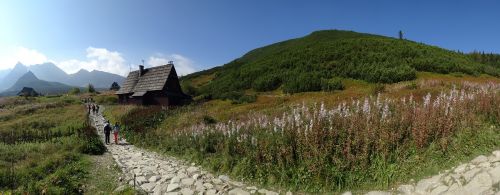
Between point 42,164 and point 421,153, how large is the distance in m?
13.4

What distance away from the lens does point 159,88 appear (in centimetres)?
4794

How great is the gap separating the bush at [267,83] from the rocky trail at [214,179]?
36.4 m

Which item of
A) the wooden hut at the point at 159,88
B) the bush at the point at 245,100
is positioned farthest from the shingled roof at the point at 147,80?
the bush at the point at 245,100

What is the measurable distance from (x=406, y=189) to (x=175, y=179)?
6.62m

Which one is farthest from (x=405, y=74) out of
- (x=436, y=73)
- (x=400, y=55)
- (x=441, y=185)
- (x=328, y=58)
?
(x=441, y=185)

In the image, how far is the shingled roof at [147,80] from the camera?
49062mm

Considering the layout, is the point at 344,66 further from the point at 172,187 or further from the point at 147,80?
the point at 172,187

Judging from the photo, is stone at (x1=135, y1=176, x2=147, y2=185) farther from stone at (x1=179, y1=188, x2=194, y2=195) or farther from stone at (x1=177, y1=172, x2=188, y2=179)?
stone at (x1=179, y1=188, x2=194, y2=195)

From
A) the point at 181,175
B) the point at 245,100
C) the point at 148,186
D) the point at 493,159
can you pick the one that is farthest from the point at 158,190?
the point at 245,100

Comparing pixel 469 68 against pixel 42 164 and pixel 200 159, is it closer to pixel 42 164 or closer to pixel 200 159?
pixel 200 159

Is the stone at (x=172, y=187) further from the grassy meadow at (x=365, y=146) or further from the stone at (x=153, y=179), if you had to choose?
the grassy meadow at (x=365, y=146)

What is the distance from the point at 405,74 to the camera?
43.9 m

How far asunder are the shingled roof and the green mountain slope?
728 centimetres

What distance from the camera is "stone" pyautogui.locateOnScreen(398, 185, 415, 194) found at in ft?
24.5
